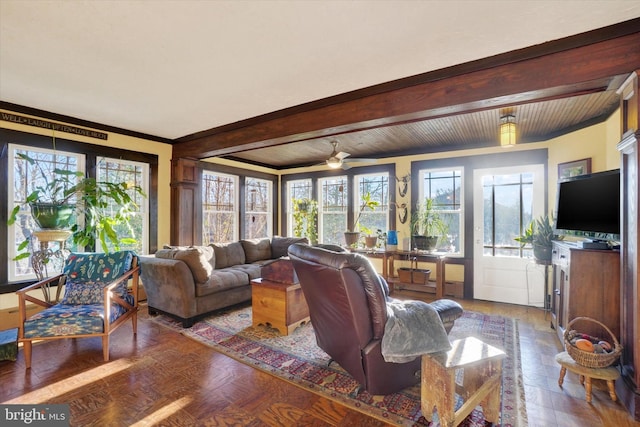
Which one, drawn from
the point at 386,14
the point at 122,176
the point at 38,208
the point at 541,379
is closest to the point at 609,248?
the point at 541,379

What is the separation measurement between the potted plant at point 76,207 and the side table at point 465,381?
3876 mm

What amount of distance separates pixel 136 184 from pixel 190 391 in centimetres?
350

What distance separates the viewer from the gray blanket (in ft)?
6.22

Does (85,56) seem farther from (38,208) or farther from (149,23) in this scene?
(38,208)

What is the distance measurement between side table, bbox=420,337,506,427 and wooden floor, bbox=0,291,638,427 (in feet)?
1.15

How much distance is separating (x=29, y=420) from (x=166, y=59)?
2730mm

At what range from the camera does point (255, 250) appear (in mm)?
5355

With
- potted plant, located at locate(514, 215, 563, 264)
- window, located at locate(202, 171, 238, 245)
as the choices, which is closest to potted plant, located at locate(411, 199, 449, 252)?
potted plant, located at locate(514, 215, 563, 264)

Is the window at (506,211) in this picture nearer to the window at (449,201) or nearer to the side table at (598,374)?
the window at (449,201)

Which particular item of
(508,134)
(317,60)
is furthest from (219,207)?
(508,134)

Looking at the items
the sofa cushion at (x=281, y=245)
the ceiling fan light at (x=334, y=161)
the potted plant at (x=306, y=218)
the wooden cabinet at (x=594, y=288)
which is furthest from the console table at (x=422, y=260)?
the ceiling fan light at (x=334, y=161)

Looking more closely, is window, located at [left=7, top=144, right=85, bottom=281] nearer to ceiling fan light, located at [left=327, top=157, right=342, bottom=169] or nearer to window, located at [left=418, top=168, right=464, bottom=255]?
ceiling fan light, located at [left=327, top=157, right=342, bottom=169]

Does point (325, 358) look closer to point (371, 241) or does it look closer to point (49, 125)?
point (371, 241)

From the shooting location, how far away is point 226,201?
5.95m
